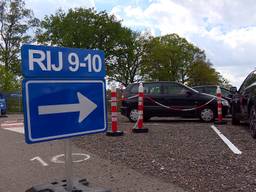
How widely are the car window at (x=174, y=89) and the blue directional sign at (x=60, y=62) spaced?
13104 millimetres

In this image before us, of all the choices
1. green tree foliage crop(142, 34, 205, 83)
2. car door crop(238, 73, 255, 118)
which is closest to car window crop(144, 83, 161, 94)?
car door crop(238, 73, 255, 118)

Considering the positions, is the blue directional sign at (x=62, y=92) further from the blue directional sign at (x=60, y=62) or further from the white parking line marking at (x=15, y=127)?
the white parking line marking at (x=15, y=127)

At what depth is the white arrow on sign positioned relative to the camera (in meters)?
3.91

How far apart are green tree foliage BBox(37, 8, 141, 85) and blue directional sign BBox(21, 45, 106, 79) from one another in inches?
2025

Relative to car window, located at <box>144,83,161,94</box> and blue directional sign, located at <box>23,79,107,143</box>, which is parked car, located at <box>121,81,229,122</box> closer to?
car window, located at <box>144,83,161,94</box>

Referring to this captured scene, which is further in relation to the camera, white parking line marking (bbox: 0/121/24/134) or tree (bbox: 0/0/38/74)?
tree (bbox: 0/0/38/74)

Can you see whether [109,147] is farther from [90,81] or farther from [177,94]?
[177,94]

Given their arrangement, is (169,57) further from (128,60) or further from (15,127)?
(15,127)

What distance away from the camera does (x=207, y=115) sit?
16.8 m

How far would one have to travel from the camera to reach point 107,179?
20.4 feet

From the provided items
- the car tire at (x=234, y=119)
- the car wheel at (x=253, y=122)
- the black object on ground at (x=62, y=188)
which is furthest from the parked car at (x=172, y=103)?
the black object on ground at (x=62, y=188)

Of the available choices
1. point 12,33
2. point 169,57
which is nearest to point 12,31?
point 12,33

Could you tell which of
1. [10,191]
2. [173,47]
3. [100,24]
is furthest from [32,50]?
[173,47]

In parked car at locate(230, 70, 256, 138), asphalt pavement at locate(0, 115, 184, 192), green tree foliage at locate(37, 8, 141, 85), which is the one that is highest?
green tree foliage at locate(37, 8, 141, 85)
